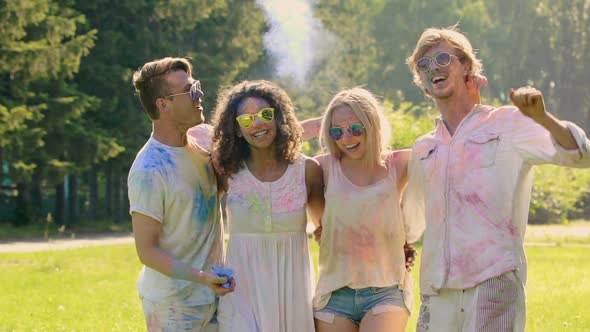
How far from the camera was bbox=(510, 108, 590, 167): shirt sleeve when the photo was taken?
4324 millimetres

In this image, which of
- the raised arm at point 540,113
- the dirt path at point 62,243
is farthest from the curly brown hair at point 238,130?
the dirt path at point 62,243

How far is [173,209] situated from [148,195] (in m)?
0.17

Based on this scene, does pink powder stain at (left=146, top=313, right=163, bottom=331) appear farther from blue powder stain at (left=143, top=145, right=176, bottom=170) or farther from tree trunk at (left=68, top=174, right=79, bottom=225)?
tree trunk at (left=68, top=174, right=79, bottom=225)

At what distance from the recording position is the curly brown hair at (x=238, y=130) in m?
5.38

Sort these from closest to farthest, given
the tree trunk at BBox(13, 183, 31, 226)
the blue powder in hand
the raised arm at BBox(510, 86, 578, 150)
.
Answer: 1. the raised arm at BBox(510, 86, 578, 150)
2. the blue powder in hand
3. the tree trunk at BBox(13, 183, 31, 226)

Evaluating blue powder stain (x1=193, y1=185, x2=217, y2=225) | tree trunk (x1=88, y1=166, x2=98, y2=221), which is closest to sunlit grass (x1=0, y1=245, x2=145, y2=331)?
blue powder stain (x1=193, y1=185, x2=217, y2=225)

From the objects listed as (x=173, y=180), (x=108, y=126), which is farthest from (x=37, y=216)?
(x=173, y=180)

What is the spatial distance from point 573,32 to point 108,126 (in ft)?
125

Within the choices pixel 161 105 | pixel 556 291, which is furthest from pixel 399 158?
pixel 556 291

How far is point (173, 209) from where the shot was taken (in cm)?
519

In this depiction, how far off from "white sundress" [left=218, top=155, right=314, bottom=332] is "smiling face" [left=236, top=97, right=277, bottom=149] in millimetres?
219

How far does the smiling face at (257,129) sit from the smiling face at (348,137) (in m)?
0.39

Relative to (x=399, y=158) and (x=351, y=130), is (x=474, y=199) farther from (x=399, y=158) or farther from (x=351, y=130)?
(x=351, y=130)

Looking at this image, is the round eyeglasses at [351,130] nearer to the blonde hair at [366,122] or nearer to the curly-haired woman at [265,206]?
the blonde hair at [366,122]
